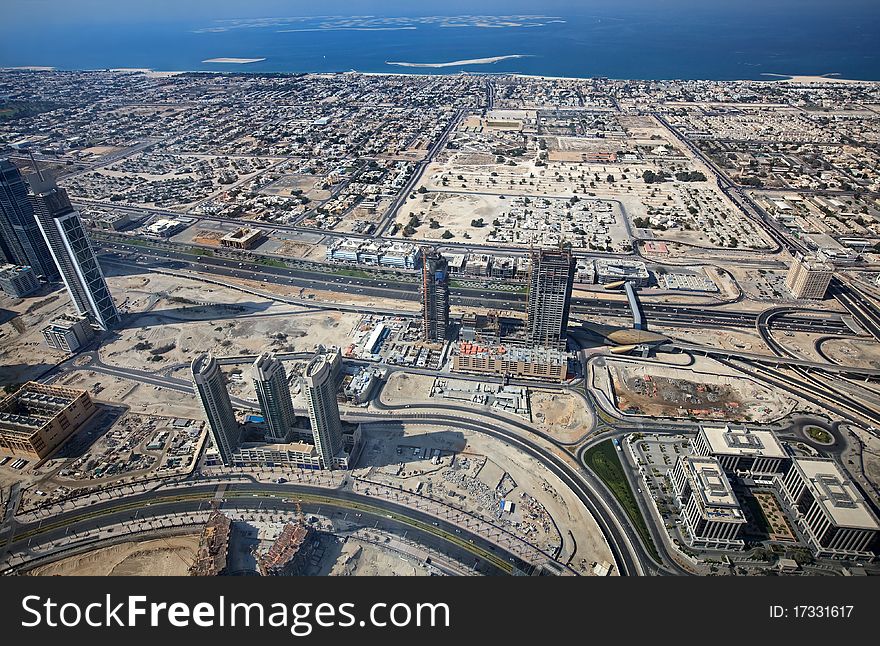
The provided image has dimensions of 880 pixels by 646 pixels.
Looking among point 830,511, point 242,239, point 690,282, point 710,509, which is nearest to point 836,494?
point 830,511

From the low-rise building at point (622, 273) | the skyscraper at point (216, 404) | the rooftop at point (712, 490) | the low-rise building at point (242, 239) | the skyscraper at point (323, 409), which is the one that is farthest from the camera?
the low-rise building at point (242, 239)

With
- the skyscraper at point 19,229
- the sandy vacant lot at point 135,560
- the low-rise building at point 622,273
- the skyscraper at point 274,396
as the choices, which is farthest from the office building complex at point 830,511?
the skyscraper at point 19,229

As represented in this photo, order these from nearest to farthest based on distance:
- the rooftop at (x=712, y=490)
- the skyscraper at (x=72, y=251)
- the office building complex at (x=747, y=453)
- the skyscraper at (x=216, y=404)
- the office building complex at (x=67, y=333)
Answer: the rooftop at (x=712, y=490), the skyscraper at (x=216, y=404), the office building complex at (x=747, y=453), the skyscraper at (x=72, y=251), the office building complex at (x=67, y=333)

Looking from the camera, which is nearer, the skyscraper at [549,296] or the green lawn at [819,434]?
the green lawn at [819,434]

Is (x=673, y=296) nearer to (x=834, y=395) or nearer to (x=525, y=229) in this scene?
(x=834, y=395)

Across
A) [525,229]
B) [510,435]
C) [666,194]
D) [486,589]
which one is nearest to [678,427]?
[510,435]

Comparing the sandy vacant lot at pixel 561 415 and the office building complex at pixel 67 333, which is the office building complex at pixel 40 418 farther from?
the sandy vacant lot at pixel 561 415

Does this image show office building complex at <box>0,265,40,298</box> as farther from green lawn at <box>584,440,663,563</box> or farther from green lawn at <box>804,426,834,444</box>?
green lawn at <box>804,426,834,444</box>

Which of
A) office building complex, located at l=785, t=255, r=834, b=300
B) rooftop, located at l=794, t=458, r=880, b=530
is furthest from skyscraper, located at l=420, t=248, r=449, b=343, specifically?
office building complex, located at l=785, t=255, r=834, b=300
